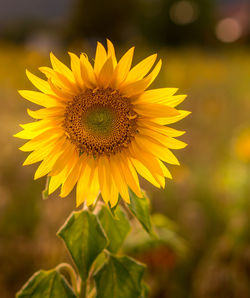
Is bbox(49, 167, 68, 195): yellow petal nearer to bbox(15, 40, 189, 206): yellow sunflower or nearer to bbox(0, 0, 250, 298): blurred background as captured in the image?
bbox(15, 40, 189, 206): yellow sunflower

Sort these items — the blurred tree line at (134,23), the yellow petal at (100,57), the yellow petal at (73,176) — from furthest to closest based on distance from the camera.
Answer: the blurred tree line at (134,23), the yellow petal at (73,176), the yellow petal at (100,57)

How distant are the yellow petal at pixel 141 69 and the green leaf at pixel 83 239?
31 centimetres

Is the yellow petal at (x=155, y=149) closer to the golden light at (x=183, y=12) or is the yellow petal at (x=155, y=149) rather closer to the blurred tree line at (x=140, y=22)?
the blurred tree line at (x=140, y=22)

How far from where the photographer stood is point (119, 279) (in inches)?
34.9

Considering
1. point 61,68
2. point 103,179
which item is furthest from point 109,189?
point 61,68

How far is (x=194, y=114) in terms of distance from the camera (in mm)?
3576

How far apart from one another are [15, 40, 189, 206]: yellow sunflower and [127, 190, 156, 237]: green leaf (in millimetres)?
37

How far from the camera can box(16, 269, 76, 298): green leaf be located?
33.9 inches

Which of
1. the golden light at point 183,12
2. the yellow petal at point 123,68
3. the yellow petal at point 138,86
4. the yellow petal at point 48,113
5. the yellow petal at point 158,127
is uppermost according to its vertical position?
the golden light at point 183,12

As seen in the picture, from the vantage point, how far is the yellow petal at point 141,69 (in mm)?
703

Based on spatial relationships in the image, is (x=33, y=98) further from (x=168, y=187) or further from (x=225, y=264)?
(x=168, y=187)

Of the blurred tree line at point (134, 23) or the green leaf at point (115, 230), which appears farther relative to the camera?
the blurred tree line at point (134, 23)

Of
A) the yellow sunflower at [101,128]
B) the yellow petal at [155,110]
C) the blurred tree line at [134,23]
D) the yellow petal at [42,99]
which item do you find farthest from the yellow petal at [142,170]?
the blurred tree line at [134,23]

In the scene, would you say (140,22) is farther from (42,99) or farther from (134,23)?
(42,99)
